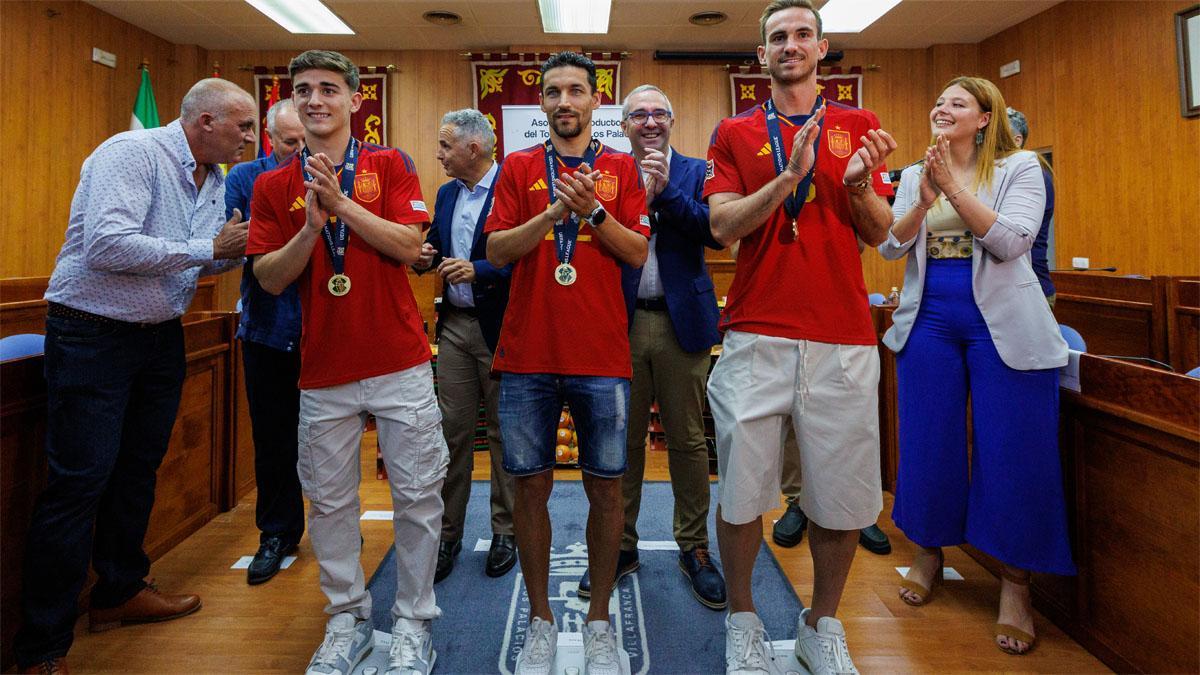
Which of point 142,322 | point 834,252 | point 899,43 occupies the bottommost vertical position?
point 142,322

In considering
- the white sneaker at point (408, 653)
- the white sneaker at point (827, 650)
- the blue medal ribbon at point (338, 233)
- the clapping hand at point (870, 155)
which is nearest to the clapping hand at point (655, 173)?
the clapping hand at point (870, 155)

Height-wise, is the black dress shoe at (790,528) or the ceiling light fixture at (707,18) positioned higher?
the ceiling light fixture at (707,18)

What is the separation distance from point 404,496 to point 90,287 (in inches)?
42.9

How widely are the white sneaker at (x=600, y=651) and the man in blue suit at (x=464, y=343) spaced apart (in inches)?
29.3

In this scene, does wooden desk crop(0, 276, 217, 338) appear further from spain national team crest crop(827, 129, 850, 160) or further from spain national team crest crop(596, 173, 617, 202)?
spain national team crest crop(827, 129, 850, 160)

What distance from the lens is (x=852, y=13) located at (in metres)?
5.70

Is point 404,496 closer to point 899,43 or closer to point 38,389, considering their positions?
point 38,389

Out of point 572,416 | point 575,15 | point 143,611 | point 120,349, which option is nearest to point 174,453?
point 143,611

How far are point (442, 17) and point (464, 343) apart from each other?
447 centimetres

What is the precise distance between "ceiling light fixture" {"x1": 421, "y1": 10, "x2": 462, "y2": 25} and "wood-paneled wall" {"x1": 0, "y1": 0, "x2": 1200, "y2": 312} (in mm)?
700

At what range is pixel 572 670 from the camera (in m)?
1.70

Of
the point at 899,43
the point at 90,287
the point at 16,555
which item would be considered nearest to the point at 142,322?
the point at 90,287

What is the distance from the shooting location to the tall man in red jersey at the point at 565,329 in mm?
1679

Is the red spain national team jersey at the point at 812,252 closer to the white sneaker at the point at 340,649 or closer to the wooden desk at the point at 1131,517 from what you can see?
the wooden desk at the point at 1131,517
